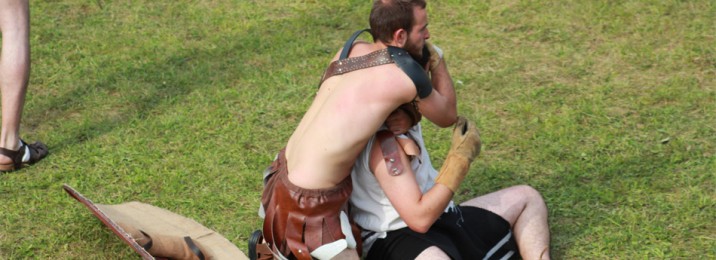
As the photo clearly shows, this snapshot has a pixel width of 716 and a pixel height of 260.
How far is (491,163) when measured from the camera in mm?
5199

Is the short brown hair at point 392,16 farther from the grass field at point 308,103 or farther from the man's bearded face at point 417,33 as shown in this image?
the grass field at point 308,103

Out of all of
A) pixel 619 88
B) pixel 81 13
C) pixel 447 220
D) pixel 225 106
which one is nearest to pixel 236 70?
pixel 225 106

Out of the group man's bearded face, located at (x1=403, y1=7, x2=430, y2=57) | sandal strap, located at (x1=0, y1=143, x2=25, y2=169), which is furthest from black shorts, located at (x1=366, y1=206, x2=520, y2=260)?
sandal strap, located at (x1=0, y1=143, x2=25, y2=169)

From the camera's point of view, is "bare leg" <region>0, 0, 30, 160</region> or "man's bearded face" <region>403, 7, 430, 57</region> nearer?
"man's bearded face" <region>403, 7, 430, 57</region>

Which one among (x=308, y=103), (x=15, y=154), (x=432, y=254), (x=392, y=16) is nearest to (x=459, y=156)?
(x=432, y=254)

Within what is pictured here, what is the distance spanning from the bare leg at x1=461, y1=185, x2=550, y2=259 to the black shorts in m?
0.04

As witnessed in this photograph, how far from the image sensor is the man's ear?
359cm

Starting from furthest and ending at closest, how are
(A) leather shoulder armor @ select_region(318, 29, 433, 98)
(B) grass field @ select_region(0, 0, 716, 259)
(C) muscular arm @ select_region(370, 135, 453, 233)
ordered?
(B) grass field @ select_region(0, 0, 716, 259) < (C) muscular arm @ select_region(370, 135, 453, 233) < (A) leather shoulder armor @ select_region(318, 29, 433, 98)

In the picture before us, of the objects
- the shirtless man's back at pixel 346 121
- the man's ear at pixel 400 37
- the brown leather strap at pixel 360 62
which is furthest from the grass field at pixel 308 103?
the man's ear at pixel 400 37

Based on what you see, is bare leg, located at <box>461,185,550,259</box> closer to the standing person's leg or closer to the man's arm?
the man's arm

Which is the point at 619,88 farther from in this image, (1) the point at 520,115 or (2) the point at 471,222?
(2) the point at 471,222

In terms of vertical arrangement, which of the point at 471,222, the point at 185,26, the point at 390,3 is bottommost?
the point at 185,26

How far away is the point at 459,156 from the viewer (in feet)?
12.1

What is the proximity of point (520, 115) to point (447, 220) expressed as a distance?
1.92 meters
